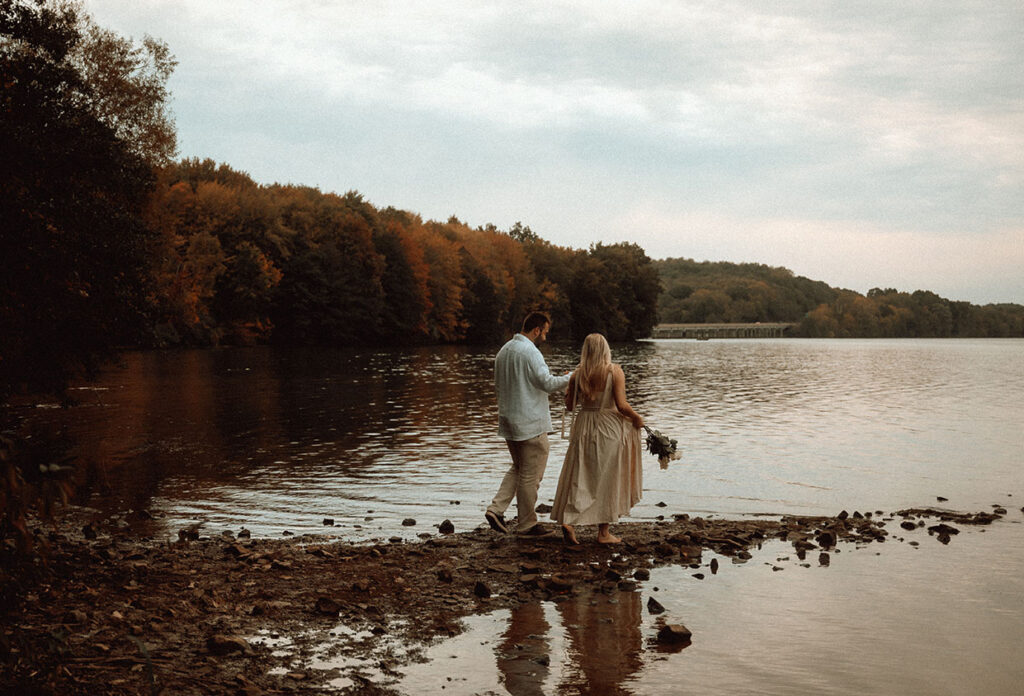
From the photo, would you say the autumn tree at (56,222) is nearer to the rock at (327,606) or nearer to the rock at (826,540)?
the rock at (327,606)

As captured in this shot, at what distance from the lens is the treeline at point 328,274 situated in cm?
7144

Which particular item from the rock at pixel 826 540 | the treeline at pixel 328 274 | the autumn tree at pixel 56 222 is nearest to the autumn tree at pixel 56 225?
the autumn tree at pixel 56 222

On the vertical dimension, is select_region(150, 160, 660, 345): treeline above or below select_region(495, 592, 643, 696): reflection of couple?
above

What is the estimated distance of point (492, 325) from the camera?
11938 centimetres

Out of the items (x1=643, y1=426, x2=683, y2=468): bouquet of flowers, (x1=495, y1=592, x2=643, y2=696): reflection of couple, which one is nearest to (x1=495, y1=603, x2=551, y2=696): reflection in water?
(x1=495, y1=592, x2=643, y2=696): reflection of couple

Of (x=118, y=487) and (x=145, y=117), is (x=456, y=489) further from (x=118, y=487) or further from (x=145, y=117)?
(x=145, y=117)

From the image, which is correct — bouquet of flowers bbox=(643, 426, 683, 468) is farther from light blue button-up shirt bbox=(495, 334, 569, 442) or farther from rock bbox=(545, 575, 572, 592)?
rock bbox=(545, 575, 572, 592)

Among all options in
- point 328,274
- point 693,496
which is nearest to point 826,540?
point 693,496

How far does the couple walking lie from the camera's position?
9.80m

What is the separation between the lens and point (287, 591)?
7.89m

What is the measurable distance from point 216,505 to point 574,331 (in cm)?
13653

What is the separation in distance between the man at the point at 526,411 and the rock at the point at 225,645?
4.21m

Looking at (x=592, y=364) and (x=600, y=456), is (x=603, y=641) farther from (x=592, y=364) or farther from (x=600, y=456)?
(x=592, y=364)

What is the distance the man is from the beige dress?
1.23 feet
